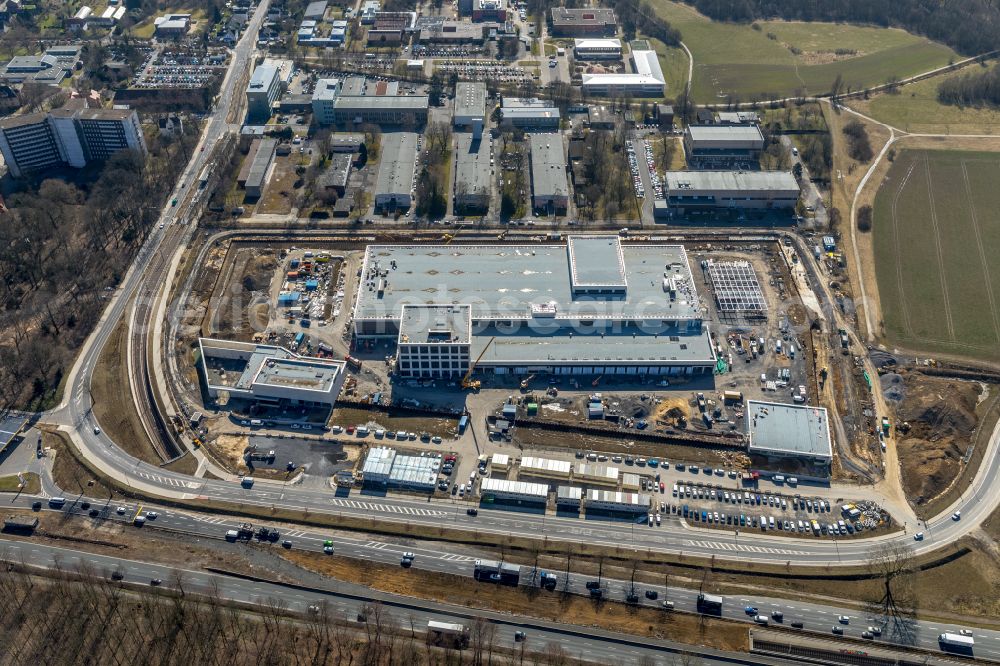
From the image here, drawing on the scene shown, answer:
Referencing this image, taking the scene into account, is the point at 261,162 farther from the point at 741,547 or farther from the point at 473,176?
the point at 741,547

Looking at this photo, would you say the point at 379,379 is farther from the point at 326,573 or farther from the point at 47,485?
the point at 47,485

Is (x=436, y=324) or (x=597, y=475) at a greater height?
(x=436, y=324)

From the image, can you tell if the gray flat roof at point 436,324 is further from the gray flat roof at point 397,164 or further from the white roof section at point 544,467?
the gray flat roof at point 397,164

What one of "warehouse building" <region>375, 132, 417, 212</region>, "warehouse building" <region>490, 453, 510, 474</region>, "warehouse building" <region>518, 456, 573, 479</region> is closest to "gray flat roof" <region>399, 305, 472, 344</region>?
"warehouse building" <region>490, 453, 510, 474</region>

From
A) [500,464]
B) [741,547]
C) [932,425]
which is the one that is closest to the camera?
[741,547]

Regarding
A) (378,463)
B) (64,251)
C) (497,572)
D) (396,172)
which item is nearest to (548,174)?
(396,172)

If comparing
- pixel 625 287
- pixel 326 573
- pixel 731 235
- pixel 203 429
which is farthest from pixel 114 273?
pixel 731 235
